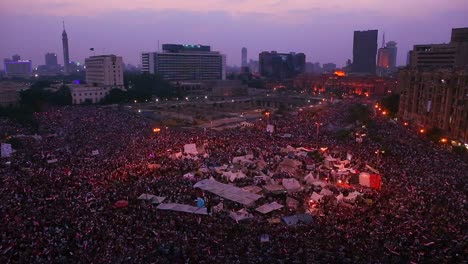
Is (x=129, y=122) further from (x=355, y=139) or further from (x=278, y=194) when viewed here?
(x=278, y=194)

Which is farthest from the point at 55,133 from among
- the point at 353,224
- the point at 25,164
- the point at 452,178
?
the point at 452,178

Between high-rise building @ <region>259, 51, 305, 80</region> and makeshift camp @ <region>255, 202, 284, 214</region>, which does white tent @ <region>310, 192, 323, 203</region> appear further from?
high-rise building @ <region>259, 51, 305, 80</region>

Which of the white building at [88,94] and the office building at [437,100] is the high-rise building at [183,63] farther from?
the office building at [437,100]

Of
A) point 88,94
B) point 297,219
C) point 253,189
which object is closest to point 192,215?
point 297,219

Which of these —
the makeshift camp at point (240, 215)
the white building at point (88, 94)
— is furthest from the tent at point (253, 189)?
the white building at point (88, 94)

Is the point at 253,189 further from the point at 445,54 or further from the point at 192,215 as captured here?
the point at 445,54

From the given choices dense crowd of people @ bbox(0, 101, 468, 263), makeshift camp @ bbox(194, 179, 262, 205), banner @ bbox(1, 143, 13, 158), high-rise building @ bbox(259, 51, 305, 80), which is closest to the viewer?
dense crowd of people @ bbox(0, 101, 468, 263)

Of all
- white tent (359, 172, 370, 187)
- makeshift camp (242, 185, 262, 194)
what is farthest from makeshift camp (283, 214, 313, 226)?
white tent (359, 172, 370, 187)
